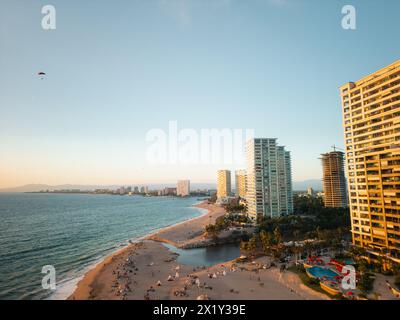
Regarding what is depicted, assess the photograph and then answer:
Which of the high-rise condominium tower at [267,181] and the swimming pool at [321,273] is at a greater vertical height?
the high-rise condominium tower at [267,181]

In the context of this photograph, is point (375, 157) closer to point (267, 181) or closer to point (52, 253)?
point (267, 181)

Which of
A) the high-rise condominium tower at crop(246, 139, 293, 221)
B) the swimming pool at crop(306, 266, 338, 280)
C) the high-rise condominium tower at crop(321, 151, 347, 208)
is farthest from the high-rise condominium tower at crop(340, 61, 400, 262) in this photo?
the high-rise condominium tower at crop(321, 151, 347, 208)

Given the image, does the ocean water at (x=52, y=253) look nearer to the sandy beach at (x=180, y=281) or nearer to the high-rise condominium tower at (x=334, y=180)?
the sandy beach at (x=180, y=281)

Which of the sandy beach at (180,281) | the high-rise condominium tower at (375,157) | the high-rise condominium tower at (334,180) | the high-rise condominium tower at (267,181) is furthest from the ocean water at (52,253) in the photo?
the high-rise condominium tower at (334,180)

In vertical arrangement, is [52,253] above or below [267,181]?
below

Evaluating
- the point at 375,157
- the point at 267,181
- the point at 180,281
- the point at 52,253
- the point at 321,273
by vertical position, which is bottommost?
the point at 180,281

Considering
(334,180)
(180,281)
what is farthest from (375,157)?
(334,180)
